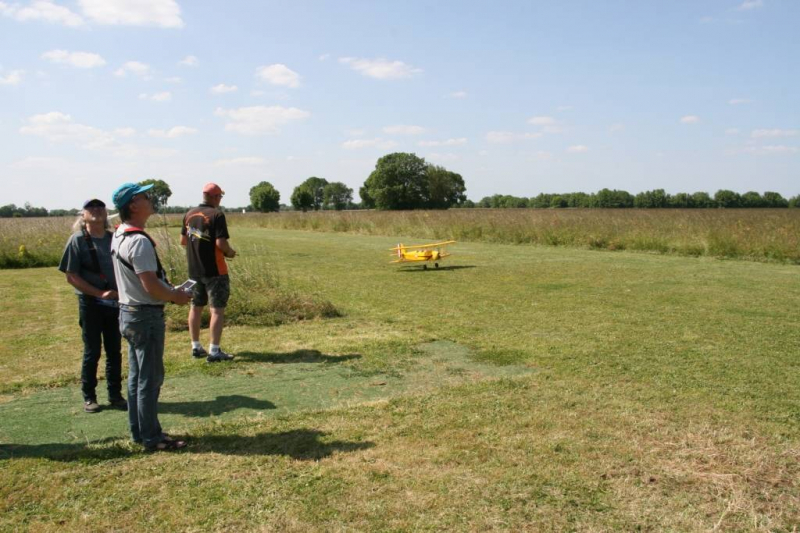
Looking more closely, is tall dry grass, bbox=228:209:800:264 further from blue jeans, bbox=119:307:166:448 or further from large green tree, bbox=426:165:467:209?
large green tree, bbox=426:165:467:209

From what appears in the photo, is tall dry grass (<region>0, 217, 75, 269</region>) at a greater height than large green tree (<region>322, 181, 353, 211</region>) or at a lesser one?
lesser

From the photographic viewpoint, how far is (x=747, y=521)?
3.07 meters

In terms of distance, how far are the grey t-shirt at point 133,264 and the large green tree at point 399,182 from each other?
255 ft

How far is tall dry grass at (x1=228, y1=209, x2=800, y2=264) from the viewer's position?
17.7 metres

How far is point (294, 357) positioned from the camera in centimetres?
661

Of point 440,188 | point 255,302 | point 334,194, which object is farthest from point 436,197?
point 255,302

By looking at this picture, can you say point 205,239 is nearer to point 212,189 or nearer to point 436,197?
point 212,189

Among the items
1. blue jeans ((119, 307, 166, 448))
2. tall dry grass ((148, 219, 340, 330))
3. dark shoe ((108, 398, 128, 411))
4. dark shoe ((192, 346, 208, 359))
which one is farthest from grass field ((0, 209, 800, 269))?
blue jeans ((119, 307, 166, 448))

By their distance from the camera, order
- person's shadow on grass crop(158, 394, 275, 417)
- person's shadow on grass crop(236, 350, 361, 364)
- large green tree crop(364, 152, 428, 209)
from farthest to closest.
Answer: large green tree crop(364, 152, 428, 209), person's shadow on grass crop(236, 350, 361, 364), person's shadow on grass crop(158, 394, 275, 417)

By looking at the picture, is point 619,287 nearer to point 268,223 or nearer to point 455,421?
point 455,421

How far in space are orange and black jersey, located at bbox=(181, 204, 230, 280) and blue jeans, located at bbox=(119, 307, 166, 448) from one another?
243 cm

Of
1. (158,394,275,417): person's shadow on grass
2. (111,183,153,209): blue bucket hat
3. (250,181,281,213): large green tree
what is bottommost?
(158,394,275,417): person's shadow on grass

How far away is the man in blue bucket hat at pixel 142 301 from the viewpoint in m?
3.78

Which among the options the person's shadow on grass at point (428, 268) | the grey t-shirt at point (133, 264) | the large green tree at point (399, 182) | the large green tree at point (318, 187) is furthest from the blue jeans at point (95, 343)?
the large green tree at point (318, 187)
